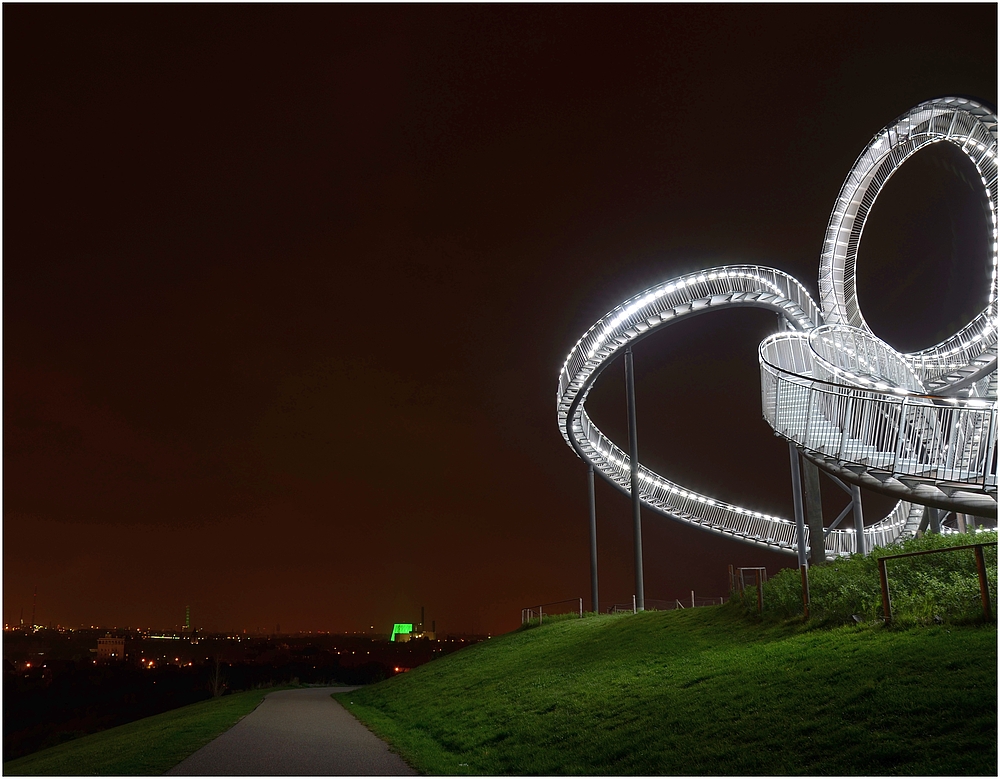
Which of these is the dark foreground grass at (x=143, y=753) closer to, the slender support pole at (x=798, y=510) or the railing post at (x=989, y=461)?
the railing post at (x=989, y=461)

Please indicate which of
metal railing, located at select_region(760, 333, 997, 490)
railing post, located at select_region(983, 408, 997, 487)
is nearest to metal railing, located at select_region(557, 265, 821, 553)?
metal railing, located at select_region(760, 333, 997, 490)

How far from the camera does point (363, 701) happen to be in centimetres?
2450

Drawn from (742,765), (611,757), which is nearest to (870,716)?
(742,765)

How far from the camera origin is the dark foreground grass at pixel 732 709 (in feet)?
26.6

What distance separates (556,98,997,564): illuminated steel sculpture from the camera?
14.4 metres

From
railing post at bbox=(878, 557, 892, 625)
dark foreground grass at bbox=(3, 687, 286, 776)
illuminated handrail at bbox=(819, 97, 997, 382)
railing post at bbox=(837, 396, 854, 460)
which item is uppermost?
illuminated handrail at bbox=(819, 97, 997, 382)

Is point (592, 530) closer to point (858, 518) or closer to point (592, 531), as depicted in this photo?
point (592, 531)

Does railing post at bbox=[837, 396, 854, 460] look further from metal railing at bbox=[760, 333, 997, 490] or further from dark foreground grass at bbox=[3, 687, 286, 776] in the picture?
dark foreground grass at bbox=[3, 687, 286, 776]

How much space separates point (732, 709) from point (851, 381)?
11.9 m

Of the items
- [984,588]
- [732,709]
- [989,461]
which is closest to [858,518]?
[989,461]

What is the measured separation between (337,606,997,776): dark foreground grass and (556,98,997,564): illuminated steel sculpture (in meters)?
3.46

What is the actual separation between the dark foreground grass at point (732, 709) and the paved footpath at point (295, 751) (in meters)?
0.55

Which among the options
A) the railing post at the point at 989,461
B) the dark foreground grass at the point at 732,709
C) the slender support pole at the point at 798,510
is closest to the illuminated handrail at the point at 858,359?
the slender support pole at the point at 798,510

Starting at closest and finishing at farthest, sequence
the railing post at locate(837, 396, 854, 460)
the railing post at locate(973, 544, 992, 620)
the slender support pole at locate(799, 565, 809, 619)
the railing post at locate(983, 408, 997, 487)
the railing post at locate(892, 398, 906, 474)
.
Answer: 1. the railing post at locate(973, 544, 992, 620)
2. the railing post at locate(983, 408, 997, 487)
3. the railing post at locate(892, 398, 906, 474)
4. the slender support pole at locate(799, 565, 809, 619)
5. the railing post at locate(837, 396, 854, 460)
